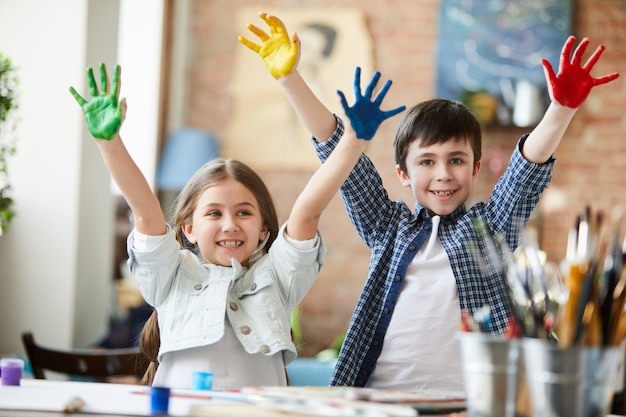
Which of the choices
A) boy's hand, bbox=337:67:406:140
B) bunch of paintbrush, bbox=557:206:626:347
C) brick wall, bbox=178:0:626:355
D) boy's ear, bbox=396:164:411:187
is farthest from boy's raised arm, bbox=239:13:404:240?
brick wall, bbox=178:0:626:355

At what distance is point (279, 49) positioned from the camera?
1.56m

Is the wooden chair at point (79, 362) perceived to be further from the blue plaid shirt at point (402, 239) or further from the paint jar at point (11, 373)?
the paint jar at point (11, 373)

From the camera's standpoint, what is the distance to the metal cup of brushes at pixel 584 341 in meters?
0.98

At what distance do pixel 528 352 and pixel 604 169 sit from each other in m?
4.21

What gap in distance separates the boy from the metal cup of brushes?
21.7 inches

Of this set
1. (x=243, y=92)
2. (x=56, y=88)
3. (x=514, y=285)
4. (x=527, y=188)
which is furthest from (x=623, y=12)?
(x=514, y=285)

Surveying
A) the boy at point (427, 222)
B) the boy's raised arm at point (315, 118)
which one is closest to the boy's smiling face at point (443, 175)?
the boy at point (427, 222)

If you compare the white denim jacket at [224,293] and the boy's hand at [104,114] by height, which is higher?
the boy's hand at [104,114]

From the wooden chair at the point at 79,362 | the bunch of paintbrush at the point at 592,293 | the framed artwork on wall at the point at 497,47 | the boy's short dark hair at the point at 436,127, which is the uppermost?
the framed artwork on wall at the point at 497,47

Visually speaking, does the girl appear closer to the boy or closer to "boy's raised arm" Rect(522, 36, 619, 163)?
the boy

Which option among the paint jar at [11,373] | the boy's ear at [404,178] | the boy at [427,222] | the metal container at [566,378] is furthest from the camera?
the boy's ear at [404,178]

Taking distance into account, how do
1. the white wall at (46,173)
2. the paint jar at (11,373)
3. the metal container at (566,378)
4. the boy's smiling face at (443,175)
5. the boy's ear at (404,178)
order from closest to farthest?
the metal container at (566,378) < the paint jar at (11,373) < the boy's smiling face at (443,175) < the boy's ear at (404,178) < the white wall at (46,173)

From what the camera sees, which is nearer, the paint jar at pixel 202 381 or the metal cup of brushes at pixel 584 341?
the metal cup of brushes at pixel 584 341

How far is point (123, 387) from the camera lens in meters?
1.31
